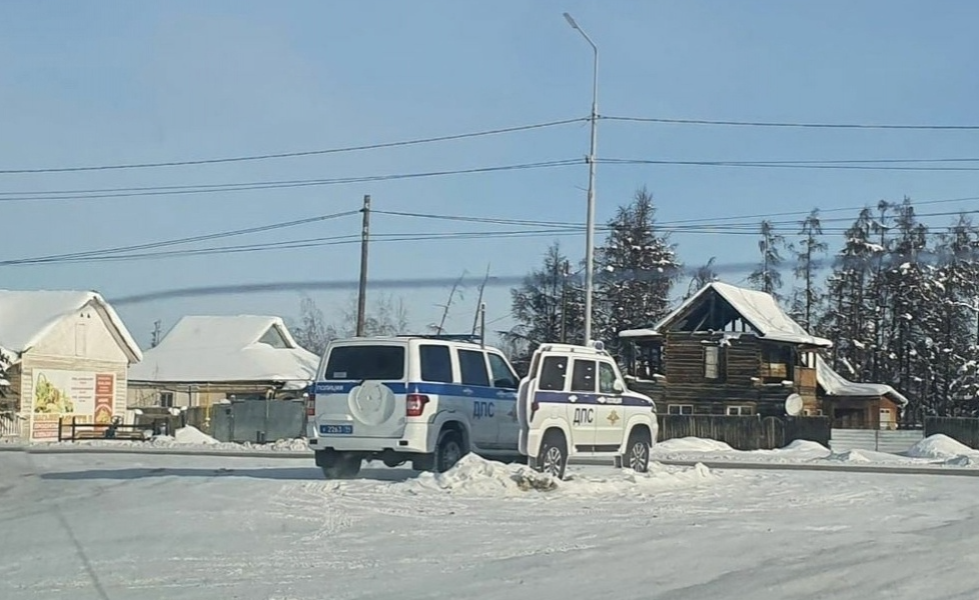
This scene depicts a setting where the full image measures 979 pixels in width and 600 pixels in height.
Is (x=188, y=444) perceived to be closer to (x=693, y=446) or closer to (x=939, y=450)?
(x=693, y=446)

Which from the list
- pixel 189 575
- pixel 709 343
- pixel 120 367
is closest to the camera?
pixel 189 575

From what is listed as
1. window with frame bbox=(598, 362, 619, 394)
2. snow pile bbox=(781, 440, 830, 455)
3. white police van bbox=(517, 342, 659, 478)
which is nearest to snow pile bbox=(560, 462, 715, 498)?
white police van bbox=(517, 342, 659, 478)

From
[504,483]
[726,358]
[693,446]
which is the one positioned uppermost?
[726,358]

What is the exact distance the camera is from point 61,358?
5522 cm

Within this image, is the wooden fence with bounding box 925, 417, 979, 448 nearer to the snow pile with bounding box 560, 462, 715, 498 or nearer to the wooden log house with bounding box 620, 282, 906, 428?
the wooden log house with bounding box 620, 282, 906, 428

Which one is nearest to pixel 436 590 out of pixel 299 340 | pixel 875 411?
pixel 875 411

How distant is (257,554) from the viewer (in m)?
11.9

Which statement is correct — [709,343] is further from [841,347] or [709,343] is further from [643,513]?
[643,513]

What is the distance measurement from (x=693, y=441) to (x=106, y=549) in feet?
112

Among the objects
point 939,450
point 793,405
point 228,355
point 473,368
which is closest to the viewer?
point 473,368

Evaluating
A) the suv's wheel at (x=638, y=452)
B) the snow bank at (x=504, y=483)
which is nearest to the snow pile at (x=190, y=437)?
the suv's wheel at (x=638, y=452)

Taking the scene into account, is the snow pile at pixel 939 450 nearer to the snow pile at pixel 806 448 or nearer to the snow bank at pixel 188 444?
the snow pile at pixel 806 448

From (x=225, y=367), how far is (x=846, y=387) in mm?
33677

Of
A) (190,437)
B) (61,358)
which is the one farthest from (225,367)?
(190,437)
